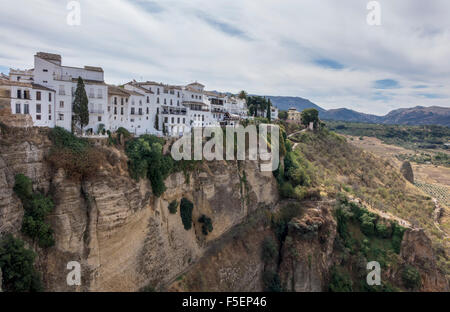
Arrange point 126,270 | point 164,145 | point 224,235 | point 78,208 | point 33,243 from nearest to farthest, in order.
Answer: point 33,243
point 78,208
point 126,270
point 164,145
point 224,235

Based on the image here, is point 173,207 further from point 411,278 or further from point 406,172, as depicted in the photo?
point 406,172

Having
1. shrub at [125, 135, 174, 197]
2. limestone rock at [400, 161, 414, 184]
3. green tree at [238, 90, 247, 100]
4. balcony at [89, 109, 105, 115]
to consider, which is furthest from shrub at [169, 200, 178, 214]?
limestone rock at [400, 161, 414, 184]

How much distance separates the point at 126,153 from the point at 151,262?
10.1 meters

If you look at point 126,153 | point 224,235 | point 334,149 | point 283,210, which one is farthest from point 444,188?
point 126,153

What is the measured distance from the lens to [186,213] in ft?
103

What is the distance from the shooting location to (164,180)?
29.6 metres

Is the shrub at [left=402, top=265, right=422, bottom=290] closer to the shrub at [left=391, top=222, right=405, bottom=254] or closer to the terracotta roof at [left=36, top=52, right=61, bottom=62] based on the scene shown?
the shrub at [left=391, top=222, right=405, bottom=254]

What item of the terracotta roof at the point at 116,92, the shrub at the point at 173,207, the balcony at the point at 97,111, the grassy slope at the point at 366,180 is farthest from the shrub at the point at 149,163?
the grassy slope at the point at 366,180

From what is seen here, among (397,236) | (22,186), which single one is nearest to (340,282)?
(397,236)

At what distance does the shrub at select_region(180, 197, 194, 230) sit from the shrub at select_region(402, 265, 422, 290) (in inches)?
1016

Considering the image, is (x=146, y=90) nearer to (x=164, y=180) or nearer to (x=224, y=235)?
(x=164, y=180)

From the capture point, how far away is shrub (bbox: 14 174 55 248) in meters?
20.9

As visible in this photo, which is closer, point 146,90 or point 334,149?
point 146,90

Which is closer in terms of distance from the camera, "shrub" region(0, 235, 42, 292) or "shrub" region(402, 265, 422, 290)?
"shrub" region(0, 235, 42, 292)
